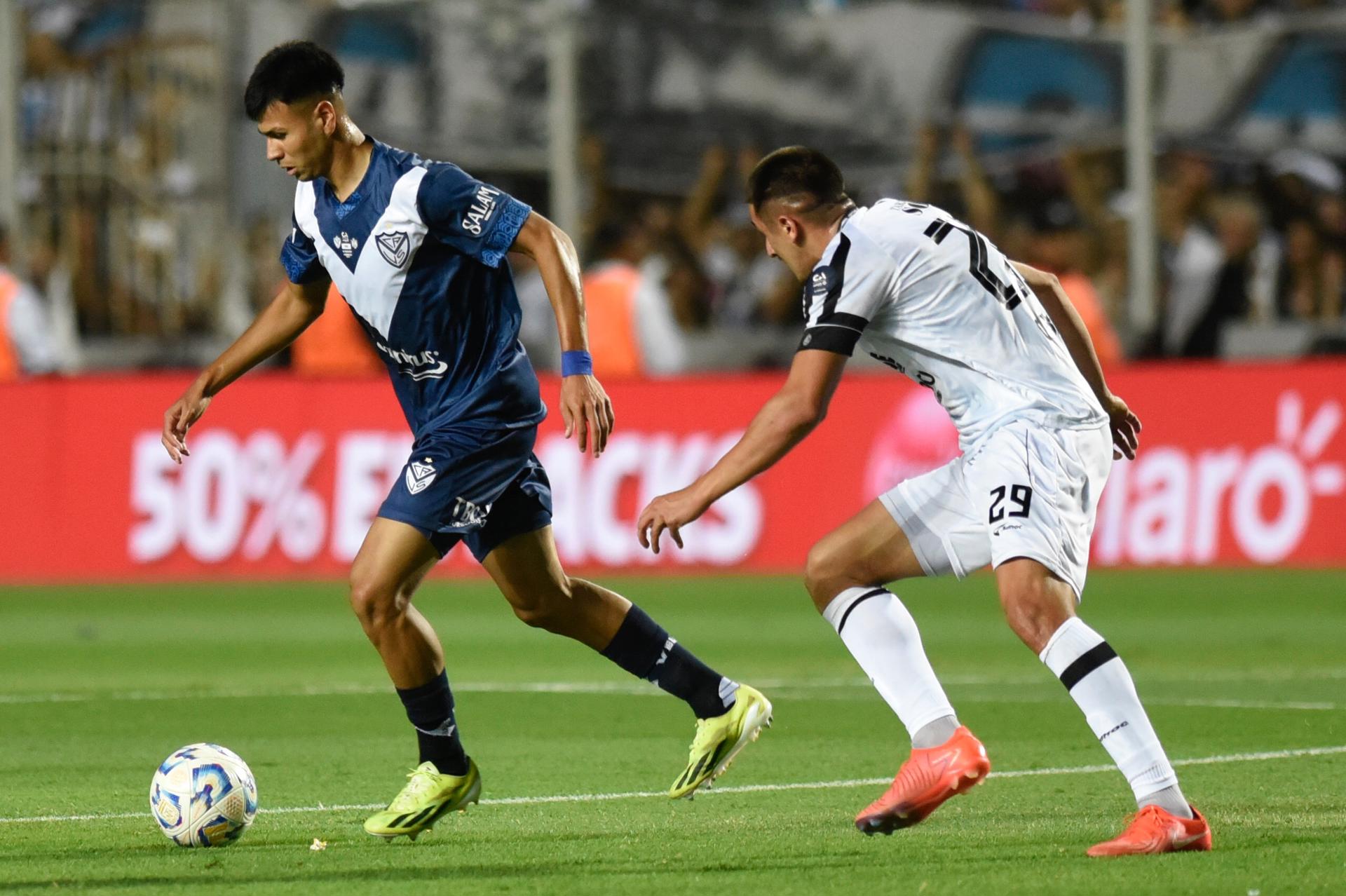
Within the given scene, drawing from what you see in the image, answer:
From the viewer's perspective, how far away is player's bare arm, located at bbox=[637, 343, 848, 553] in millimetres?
6012

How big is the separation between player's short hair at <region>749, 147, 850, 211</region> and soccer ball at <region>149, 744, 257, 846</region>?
219 cm

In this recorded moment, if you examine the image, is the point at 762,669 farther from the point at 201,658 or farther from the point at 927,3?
the point at 927,3

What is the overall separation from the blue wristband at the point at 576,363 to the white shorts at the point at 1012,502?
94cm

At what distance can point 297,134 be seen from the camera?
22.1 ft

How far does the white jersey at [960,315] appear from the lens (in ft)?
20.7

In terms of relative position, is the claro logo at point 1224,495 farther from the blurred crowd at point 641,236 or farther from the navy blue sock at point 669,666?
the navy blue sock at point 669,666

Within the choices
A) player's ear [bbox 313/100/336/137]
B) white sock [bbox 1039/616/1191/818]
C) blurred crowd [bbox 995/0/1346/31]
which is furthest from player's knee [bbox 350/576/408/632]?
blurred crowd [bbox 995/0/1346/31]

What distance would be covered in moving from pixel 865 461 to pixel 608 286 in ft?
9.18

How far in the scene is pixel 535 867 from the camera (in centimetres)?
600

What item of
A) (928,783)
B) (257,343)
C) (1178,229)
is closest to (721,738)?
(928,783)

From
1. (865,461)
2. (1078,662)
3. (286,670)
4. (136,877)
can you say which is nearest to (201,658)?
(286,670)

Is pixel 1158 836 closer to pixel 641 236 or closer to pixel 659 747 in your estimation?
pixel 659 747

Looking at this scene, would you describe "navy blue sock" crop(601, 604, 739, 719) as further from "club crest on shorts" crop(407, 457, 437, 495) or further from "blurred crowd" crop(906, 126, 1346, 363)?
"blurred crowd" crop(906, 126, 1346, 363)

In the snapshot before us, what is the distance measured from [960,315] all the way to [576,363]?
43.1 inches
